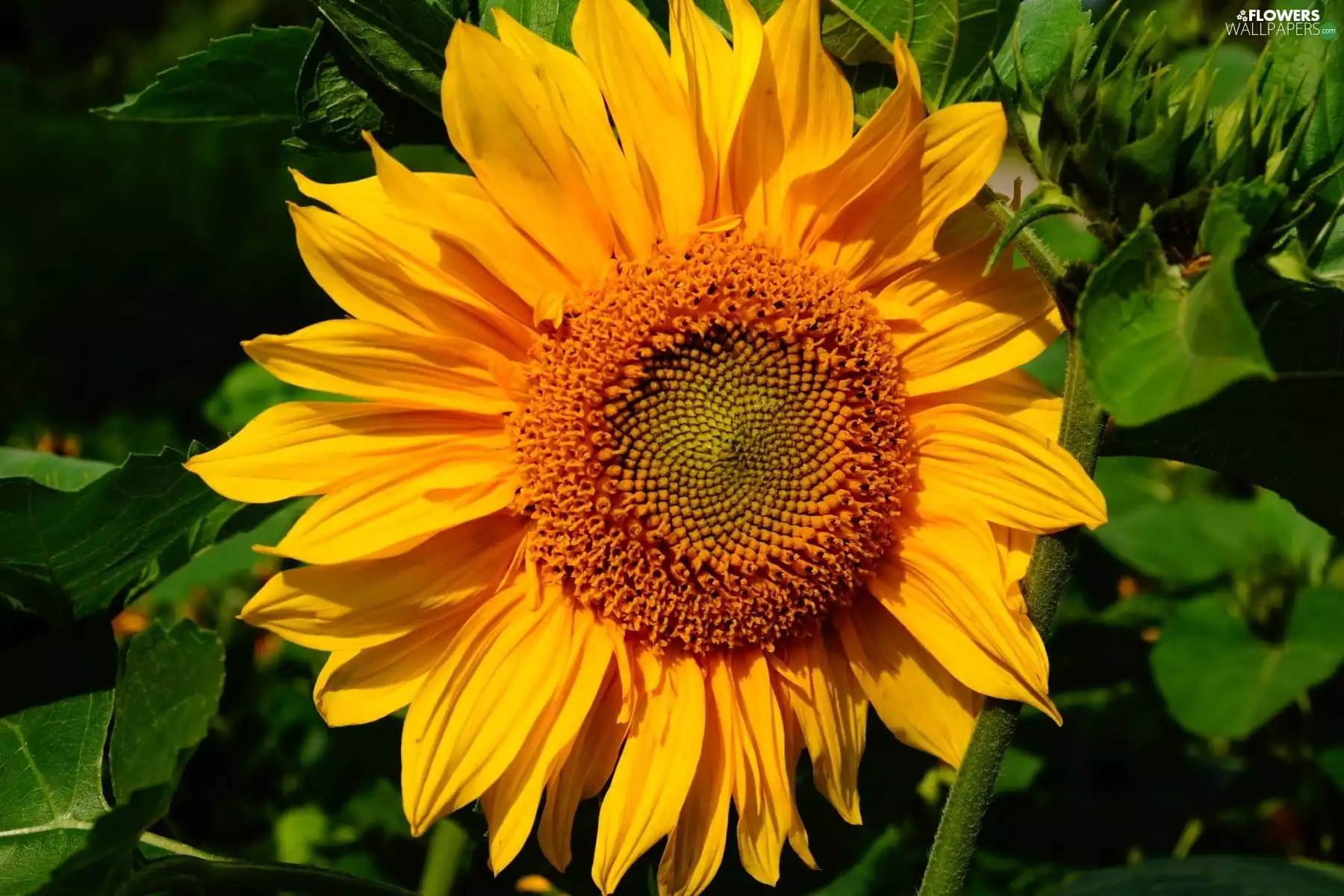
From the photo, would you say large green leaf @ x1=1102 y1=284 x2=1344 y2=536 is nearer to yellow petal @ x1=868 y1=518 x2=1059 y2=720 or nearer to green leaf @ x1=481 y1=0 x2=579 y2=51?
yellow petal @ x1=868 y1=518 x2=1059 y2=720

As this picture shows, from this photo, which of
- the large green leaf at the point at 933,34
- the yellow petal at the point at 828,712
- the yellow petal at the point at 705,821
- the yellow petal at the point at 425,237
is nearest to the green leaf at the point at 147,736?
the yellow petal at the point at 425,237

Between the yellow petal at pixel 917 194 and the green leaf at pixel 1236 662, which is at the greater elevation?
the yellow petal at pixel 917 194

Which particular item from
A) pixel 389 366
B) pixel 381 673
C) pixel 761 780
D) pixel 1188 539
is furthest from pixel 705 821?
pixel 1188 539

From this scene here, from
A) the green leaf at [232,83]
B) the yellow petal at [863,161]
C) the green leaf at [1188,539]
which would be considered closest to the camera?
the yellow petal at [863,161]

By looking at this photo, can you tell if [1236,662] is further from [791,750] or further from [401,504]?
[401,504]

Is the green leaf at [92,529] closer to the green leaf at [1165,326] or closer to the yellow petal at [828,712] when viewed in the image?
the yellow petal at [828,712]

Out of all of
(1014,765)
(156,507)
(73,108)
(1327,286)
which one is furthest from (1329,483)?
(73,108)
